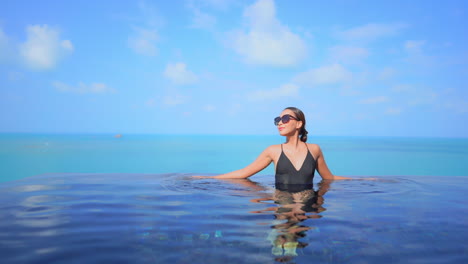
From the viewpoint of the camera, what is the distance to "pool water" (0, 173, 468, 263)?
136 inches

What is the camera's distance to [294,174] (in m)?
7.21

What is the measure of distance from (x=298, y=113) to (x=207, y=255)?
4459 mm

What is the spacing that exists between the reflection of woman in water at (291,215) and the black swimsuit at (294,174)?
7 centimetres

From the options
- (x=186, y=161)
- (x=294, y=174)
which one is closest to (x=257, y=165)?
(x=294, y=174)

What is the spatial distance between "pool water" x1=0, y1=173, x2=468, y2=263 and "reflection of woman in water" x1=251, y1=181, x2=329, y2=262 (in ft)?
0.05

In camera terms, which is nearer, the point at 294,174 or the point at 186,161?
the point at 294,174

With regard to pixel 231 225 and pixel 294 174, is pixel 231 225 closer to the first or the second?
pixel 231 225

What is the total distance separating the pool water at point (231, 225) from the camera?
3.45m

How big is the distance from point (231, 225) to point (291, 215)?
930 mm

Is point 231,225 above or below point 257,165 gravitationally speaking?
below

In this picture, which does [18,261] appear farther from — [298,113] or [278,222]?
[298,113]

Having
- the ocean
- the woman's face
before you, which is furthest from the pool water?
the ocean

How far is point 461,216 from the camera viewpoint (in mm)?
5391

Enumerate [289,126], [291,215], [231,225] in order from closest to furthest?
1. [231,225]
2. [291,215]
3. [289,126]
